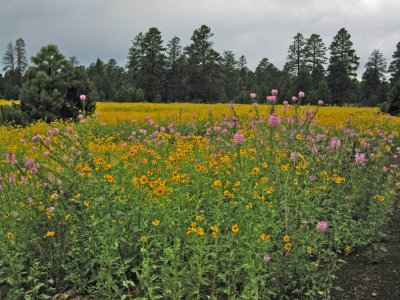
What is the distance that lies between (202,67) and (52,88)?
1688 inches

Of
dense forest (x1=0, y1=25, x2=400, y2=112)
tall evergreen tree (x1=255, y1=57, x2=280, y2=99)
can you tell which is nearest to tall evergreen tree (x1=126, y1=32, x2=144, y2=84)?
dense forest (x1=0, y1=25, x2=400, y2=112)

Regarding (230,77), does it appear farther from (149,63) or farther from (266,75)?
(149,63)

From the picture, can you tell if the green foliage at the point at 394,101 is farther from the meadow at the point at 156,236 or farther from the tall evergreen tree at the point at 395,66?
the tall evergreen tree at the point at 395,66

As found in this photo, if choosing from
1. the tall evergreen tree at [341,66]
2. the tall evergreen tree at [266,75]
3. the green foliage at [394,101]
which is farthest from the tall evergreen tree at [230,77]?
the green foliage at [394,101]

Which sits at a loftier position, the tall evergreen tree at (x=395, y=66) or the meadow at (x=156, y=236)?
the tall evergreen tree at (x=395, y=66)

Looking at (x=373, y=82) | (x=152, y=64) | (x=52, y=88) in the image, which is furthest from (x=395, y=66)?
(x=52, y=88)

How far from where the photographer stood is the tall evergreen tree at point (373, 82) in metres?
55.7

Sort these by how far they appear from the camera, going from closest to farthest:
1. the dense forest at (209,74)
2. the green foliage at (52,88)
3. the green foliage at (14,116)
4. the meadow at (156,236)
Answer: the meadow at (156,236)
the green foliage at (14,116)
the green foliage at (52,88)
the dense forest at (209,74)

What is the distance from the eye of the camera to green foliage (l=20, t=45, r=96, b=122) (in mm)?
15125

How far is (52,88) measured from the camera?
15.5 metres

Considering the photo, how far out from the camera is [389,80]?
59406mm

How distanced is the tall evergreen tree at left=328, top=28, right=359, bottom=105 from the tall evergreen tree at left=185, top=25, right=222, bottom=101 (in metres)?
16.3

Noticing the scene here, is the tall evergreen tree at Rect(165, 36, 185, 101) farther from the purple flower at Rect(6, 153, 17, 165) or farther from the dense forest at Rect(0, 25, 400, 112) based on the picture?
the purple flower at Rect(6, 153, 17, 165)

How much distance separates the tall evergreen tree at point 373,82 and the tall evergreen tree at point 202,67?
22.2 meters
